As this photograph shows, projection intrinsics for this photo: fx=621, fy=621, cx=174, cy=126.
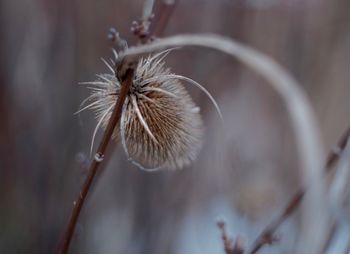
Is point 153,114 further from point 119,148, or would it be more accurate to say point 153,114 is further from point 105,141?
point 119,148

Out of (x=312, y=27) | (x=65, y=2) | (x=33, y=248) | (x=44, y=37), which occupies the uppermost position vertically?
(x=312, y=27)

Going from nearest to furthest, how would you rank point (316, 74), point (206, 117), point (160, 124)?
point (160, 124) < point (206, 117) < point (316, 74)

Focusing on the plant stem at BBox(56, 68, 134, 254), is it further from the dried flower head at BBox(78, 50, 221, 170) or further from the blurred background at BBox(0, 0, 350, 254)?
the blurred background at BBox(0, 0, 350, 254)

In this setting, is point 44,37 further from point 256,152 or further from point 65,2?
point 256,152

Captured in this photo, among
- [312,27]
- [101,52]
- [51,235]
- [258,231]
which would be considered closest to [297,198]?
[258,231]

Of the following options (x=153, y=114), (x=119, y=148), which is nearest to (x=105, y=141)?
(x=153, y=114)

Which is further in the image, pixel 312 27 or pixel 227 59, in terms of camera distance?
pixel 312 27
